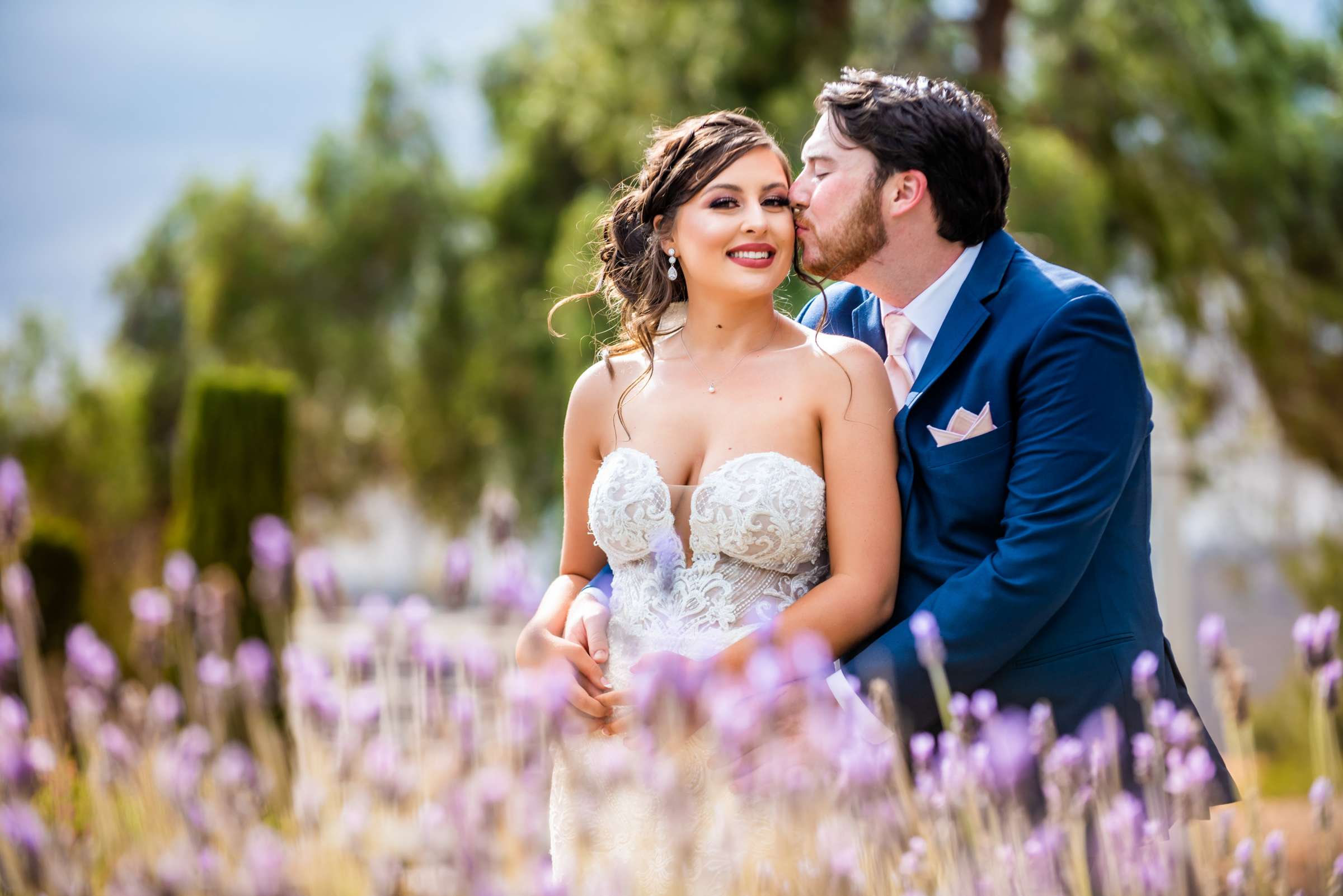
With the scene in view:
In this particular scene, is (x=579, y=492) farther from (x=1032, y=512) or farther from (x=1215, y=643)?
(x=1215, y=643)

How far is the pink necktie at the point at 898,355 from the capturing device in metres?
2.77

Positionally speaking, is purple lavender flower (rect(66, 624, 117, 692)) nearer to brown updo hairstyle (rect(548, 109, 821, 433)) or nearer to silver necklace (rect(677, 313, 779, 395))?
brown updo hairstyle (rect(548, 109, 821, 433))

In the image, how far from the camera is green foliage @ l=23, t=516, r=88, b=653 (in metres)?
8.04

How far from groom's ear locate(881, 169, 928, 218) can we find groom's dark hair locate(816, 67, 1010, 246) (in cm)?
1

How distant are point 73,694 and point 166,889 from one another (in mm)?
1220

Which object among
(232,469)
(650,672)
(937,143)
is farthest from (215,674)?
(232,469)

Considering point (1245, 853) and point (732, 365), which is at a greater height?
point (732, 365)

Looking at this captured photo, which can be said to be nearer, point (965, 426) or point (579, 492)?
point (965, 426)

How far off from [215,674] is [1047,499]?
1651 mm

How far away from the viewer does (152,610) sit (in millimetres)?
2625

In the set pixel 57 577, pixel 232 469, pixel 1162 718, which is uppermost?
pixel 1162 718

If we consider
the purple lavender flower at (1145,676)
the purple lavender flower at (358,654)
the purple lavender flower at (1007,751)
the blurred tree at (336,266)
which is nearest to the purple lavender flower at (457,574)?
the purple lavender flower at (358,654)

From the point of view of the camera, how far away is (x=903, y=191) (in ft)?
9.02

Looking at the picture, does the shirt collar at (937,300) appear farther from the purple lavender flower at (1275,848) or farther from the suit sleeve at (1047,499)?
the purple lavender flower at (1275,848)
